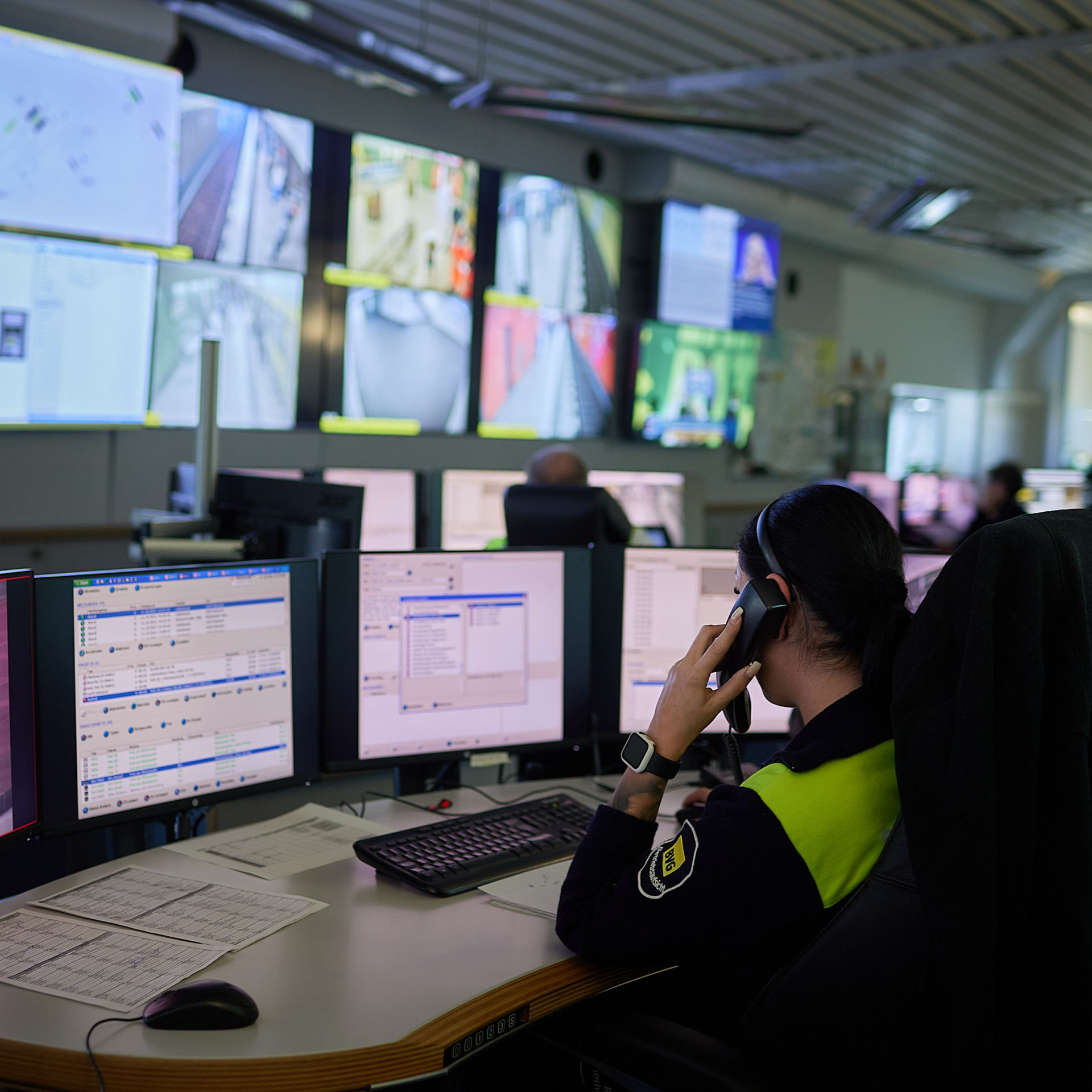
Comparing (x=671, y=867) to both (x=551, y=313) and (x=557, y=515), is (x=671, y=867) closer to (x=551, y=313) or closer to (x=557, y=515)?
(x=557, y=515)

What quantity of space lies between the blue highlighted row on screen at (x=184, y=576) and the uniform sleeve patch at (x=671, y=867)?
767 millimetres

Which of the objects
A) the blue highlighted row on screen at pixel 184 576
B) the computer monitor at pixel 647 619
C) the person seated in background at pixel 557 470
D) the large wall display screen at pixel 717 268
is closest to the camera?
the blue highlighted row on screen at pixel 184 576

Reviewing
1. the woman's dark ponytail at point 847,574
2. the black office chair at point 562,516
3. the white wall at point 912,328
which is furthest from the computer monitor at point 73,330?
the white wall at point 912,328

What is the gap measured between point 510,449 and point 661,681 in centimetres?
381

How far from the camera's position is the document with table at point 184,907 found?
4.44 ft

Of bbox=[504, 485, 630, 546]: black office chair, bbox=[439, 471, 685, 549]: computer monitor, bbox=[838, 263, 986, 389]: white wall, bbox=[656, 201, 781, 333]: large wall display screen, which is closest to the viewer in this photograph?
bbox=[504, 485, 630, 546]: black office chair

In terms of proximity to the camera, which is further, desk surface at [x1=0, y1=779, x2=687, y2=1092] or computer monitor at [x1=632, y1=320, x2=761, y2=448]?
computer monitor at [x1=632, y1=320, x2=761, y2=448]

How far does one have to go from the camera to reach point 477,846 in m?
1.65

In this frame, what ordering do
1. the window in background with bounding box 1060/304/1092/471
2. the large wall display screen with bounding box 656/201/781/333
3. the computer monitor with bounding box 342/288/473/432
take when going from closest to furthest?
the computer monitor with bounding box 342/288/473/432
the large wall display screen with bounding box 656/201/781/333
the window in background with bounding box 1060/304/1092/471

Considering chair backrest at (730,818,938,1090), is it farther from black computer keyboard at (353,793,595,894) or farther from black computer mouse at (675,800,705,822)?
black computer mouse at (675,800,705,822)

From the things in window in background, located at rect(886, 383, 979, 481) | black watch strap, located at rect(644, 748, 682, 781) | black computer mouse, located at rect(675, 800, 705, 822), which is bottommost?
black computer mouse, located at rect(675, 800, 705, 822)

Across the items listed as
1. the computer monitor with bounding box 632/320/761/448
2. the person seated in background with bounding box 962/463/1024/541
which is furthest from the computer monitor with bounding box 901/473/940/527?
the computer monitor with bounding box 632/320/761/448

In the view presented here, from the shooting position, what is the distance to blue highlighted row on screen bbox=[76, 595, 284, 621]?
153 cm

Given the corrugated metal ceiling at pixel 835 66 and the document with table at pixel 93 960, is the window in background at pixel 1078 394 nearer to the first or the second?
the corrugated metal ceiling at pixel 835 66
